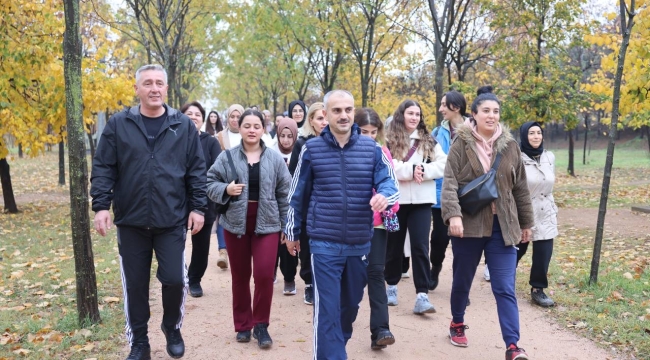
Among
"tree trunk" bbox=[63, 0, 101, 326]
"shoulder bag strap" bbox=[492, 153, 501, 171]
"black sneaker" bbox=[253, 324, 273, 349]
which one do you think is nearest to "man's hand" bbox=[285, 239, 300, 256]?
"black sneaker" bbox=[253, 324, 273, 349]

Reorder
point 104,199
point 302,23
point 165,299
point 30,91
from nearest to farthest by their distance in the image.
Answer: point 104,199 < point 165,299 < point 30,91 < point 302,23

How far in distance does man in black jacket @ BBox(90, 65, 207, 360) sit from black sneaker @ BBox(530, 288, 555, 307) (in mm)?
3762

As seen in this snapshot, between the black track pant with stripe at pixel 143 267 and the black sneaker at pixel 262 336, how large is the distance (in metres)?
0.83

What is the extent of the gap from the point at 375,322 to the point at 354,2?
38.4 ft

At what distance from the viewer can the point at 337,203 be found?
417 cm

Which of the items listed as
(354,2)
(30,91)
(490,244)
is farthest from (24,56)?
(490,244)

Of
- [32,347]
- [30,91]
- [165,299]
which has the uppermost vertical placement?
[30,91]

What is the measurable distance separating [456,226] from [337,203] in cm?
109

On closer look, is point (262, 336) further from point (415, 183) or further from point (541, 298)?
point (541, 298)

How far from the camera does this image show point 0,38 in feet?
33.9

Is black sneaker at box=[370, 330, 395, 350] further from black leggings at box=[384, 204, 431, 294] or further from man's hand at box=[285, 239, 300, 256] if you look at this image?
black leggings at box=[384, 204, 431, 294]

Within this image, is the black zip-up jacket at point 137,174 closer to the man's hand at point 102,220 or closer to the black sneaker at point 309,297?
the man's hand at point 102,220

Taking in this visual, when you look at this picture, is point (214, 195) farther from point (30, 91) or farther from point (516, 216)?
point (30, 91)

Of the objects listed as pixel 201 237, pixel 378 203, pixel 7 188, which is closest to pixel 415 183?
pixel 378 203
